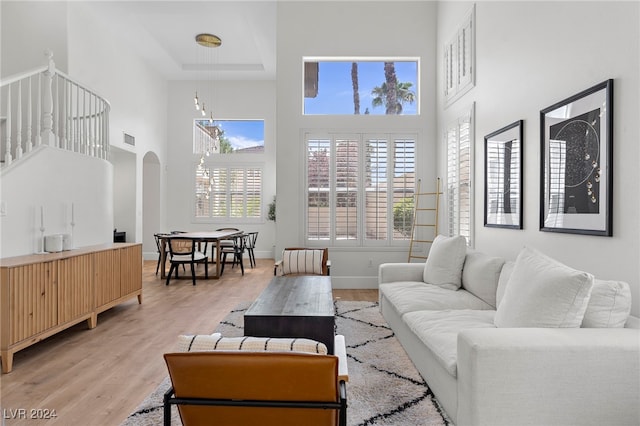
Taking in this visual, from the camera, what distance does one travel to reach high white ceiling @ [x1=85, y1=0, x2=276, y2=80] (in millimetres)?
6664

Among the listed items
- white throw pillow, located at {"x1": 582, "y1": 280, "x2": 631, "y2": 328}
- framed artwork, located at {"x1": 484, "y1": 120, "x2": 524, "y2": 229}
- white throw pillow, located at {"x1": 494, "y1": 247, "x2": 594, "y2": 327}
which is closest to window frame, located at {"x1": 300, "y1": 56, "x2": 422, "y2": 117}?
framed artwork, located at {"x1": 484, "y1": 120, "x2": 524, "y2": 229}

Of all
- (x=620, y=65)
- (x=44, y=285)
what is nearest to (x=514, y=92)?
(x=620, y=65)

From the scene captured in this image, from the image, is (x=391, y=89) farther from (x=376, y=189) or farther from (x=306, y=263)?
(x=306, y=263)

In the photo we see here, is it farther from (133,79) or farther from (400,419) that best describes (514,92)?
(133,79)

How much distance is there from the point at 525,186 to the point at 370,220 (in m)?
3.05

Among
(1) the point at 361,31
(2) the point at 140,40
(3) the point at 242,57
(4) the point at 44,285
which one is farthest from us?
(3) the point at 242,57

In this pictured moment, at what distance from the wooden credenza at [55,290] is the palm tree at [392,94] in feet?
14.2

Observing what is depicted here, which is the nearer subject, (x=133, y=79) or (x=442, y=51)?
(x=442, y=51)

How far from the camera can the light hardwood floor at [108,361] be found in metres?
2.47

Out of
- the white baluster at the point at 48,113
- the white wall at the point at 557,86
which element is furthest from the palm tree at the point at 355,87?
the white baluster at the point at 48,113

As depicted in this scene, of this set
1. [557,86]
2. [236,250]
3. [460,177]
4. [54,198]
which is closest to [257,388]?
[557,86]

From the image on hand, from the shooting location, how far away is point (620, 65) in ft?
7.59

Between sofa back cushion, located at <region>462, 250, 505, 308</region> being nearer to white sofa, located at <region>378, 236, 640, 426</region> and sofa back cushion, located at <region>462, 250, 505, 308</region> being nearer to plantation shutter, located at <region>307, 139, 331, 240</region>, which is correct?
white sofa, located at <region>378, 236, 640, 426</region>

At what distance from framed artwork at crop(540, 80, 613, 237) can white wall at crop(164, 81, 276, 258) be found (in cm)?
766
